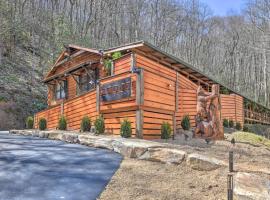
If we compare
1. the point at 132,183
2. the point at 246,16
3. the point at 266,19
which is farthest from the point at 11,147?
the point at 246,16

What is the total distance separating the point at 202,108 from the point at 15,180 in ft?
25.0

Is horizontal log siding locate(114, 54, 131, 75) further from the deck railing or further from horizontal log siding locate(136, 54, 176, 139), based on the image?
the deck railing

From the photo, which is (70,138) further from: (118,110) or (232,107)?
(232,107)

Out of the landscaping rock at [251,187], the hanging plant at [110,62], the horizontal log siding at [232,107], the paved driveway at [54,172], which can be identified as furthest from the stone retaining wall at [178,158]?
the horizontal log siding at [232,107]

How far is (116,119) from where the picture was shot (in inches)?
471

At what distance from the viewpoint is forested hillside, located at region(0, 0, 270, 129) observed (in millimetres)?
28236

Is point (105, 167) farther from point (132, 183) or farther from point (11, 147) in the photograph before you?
point (11, 147)

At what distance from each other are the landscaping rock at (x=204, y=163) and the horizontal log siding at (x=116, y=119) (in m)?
3.98

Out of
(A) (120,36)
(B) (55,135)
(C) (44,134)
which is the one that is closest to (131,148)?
(B) (55,135)

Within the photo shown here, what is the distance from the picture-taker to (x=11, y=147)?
9742 mm

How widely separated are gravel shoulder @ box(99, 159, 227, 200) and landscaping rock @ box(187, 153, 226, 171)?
0.12 m

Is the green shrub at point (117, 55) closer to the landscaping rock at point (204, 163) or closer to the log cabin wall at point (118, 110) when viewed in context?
the log cabin wall at point (118, 110)

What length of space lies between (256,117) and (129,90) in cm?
2547

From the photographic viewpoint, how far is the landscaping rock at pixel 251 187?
559 centimetres
